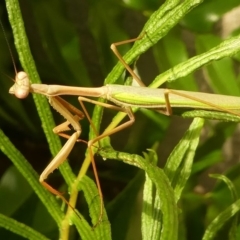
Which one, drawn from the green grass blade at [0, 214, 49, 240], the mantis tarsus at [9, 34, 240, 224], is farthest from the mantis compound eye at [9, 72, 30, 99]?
the green grass blade at [0, 214, 49, 240]

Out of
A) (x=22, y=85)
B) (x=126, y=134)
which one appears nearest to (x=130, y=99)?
(x=22, y=85)

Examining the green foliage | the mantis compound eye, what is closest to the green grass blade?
the green foliage

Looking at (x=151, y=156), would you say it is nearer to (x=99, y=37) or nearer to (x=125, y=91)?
(x=125, y=91)

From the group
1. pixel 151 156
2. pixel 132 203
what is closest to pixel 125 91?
pixel 151 156

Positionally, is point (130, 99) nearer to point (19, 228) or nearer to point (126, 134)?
point (19, 228)

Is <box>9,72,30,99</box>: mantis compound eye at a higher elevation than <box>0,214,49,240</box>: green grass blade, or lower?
higher

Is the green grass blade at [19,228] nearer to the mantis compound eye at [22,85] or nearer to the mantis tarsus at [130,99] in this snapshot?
the mantis tarsus at [130,99]

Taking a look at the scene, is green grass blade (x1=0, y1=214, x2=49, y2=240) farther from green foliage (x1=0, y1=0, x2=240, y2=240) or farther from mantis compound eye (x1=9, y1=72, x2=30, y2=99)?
mantis compound eye (x1=9, y1=72, x2=30, y2=99)

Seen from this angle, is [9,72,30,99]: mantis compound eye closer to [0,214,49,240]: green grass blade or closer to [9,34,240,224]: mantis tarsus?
[9,34,240,224]: mantis tarsus

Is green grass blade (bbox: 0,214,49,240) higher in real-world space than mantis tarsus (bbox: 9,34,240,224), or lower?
lower
